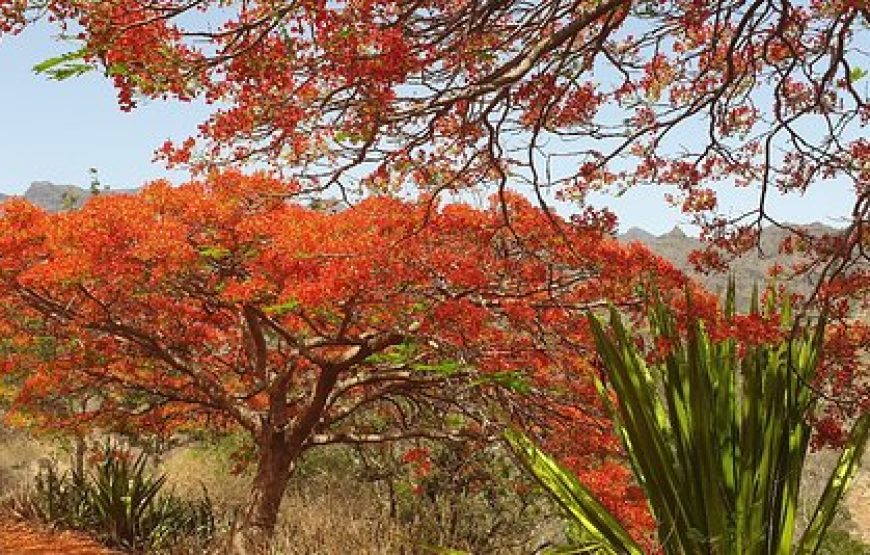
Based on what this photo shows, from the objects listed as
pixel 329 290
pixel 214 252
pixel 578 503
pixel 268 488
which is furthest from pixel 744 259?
pixel 578 503

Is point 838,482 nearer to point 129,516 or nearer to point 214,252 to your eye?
point 214,252

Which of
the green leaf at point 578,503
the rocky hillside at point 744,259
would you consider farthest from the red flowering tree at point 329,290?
the rocky hillside at point 744,259

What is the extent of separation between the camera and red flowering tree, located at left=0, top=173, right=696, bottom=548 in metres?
6.89

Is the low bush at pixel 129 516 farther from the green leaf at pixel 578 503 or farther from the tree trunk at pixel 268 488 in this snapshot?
the green leaf at pixel 578 503

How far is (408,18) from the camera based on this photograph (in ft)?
14.4

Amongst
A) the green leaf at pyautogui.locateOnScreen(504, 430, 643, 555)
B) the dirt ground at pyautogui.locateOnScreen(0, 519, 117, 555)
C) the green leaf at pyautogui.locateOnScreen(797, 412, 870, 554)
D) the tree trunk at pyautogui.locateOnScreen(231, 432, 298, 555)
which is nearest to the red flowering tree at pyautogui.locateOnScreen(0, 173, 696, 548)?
the tree trunk at pyautogui.locateOnScreen(231, 432, 298, 555)

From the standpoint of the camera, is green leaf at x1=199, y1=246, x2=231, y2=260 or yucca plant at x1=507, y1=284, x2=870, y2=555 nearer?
yucca plant at x1=507, y1=284, x2=870, y2=555

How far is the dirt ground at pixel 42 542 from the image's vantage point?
9.00m

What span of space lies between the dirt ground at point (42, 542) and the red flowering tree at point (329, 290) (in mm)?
1497

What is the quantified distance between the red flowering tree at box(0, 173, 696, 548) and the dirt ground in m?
1.50

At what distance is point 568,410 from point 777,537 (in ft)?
12.2

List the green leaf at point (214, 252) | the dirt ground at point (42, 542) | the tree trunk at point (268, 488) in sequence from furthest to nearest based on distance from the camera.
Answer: the dirt ground at point (42, 542) → the tree trunk at point (268, 488) → the green leaf at point (214, 252)

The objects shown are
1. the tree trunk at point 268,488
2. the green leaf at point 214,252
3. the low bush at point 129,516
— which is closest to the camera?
the green leaf at point 214,252

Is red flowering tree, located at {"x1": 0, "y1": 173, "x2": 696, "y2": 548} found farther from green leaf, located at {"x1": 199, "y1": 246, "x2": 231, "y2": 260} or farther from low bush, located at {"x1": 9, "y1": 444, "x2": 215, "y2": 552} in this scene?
low bush, located at {"x1": 9, "y1": 444, "x2": 215, "y2": 552}
